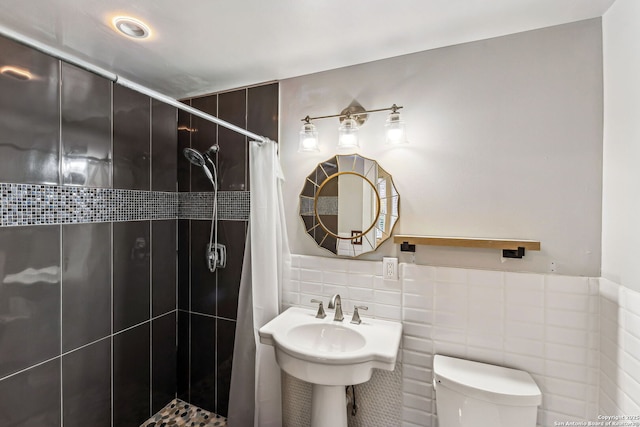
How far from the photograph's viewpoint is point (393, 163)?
1655 millimetres

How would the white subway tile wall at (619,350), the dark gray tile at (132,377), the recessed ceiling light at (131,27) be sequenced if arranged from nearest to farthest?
the white subway tile wall at (619,350)
the recessed ceiling light at (131,27)
the dark gray tile at (132,377)

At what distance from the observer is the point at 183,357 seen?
2.21 metres

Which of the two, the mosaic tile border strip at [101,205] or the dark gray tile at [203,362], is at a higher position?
the mosaic tile border strip at [101,205]

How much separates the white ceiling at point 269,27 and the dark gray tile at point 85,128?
15 centimetres

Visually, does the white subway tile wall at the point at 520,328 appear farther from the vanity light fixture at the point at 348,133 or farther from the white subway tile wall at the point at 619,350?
the vanity light fixture at the point at 348,133

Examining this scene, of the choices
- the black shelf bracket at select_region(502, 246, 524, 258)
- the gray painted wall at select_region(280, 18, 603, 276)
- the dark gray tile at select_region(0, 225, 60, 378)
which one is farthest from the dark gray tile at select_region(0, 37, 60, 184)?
the black shelf bracket at select_region(502, 246, 524, 258)

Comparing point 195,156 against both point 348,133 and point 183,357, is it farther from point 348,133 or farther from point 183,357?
point 183,357

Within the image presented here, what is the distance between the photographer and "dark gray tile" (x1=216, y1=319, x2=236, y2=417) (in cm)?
204

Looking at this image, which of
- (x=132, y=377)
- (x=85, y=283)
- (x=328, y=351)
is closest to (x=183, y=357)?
(x=132, y=377)

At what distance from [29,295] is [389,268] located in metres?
1.79

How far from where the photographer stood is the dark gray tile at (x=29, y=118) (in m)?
1.34

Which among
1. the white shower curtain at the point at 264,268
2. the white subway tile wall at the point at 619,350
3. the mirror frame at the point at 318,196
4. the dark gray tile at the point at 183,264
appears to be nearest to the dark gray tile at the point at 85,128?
the dark gray tile at the point at 183,264

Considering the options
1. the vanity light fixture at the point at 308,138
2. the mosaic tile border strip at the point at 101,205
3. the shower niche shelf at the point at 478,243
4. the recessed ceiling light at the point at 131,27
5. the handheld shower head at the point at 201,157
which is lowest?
the shower niche shelf at the point at 478,243

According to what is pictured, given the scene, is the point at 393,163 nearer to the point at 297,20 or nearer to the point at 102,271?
the point at 297,20
